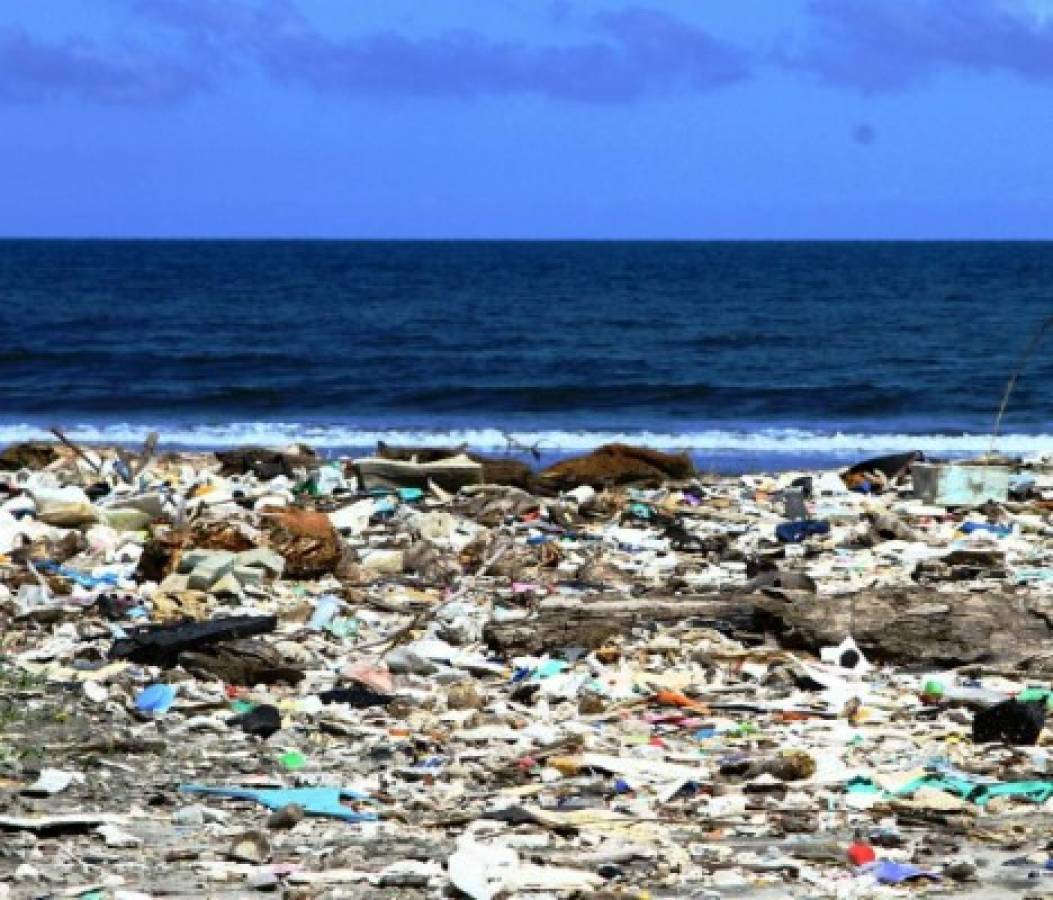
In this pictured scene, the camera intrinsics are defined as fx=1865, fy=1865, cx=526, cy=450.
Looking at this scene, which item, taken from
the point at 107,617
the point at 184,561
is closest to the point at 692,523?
the point at 184,561

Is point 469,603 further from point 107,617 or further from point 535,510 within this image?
point 535,510

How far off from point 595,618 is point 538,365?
82.3 feet

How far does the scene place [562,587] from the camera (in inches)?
377

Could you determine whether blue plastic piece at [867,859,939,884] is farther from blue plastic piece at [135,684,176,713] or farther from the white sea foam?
the white sea foam

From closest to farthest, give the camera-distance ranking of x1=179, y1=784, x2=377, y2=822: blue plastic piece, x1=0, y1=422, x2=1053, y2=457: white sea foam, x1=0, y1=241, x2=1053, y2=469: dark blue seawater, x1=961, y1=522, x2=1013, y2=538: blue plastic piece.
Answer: x1=179, y1=784, x2=377, y2=822: blue plastic piece → x1=961, y1=522, x2=1013, y2=538: blue plastic piece → x1=0, y1=422, x2=1053, y2=457: white sea foam → x1=0, y1=241, x2=1053, y2=469: dark blue seawater

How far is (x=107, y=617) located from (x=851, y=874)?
460 cm

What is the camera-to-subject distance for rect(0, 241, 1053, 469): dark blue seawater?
2444cm

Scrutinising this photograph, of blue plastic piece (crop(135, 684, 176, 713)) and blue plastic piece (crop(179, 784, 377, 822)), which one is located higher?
blue plastic piece (crop(135, 684, 176, 713))

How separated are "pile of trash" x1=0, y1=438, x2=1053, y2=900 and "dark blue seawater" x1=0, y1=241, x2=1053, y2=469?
28.5 ft

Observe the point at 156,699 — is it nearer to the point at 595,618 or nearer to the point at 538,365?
the point at 595,618

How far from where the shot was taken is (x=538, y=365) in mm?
33156

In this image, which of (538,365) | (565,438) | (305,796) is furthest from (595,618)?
(538,365)

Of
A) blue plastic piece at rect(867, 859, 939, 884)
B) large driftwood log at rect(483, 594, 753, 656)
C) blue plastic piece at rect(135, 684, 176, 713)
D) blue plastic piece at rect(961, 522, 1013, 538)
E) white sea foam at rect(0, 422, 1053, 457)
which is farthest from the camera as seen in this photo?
white sea foam at rect(0, 422, 1053, 457)

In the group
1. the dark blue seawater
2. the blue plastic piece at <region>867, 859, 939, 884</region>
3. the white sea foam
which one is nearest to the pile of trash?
the blue plastic piece at <region>867, 859, 939, 884</region>
